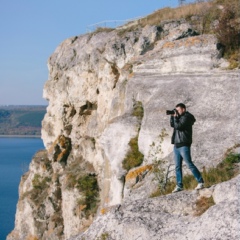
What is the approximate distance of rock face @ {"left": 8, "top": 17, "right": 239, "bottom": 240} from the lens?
10.4 m

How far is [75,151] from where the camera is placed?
A: 24875mm

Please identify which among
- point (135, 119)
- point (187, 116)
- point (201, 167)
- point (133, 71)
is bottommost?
point (201, 167)

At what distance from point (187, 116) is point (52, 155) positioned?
18.2 m

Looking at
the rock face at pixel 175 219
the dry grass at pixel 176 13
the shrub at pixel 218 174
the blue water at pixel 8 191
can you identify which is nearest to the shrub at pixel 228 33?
the dry grass at pixel 176 13

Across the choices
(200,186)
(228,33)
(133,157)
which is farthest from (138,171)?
(228,33)

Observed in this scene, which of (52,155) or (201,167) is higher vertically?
(52,155)

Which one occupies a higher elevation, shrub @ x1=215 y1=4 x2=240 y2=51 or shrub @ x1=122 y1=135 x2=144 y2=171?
shrub @ x1=215 y1=4 x2=240 y2=51

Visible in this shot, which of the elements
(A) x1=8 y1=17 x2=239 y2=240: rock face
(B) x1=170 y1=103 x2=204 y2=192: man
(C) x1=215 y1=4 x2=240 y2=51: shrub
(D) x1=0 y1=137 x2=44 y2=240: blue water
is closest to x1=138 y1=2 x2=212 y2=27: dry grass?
(A) x1=8 y1=17 x2=239 y2=240: rock face

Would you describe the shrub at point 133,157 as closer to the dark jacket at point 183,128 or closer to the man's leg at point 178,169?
the man's leg at point 178,169

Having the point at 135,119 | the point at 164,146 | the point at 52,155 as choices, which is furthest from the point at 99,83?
the point at 164,146

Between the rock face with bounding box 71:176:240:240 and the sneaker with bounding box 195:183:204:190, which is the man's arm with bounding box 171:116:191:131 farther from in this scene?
the rock face with bounding box 71:176:240:240

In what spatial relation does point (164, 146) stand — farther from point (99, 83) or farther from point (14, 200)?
point (14, 200)

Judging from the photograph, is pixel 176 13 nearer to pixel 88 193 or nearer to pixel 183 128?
pixel 88 193

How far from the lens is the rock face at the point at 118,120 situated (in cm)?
1035
